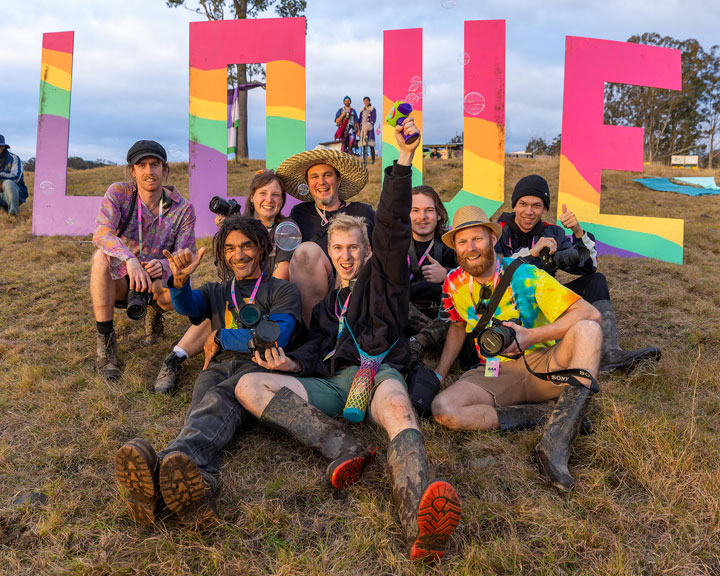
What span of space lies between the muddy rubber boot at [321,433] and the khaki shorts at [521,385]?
0.87 metres

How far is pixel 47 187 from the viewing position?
8.00 meters

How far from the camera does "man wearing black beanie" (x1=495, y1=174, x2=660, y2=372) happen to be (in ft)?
11.1

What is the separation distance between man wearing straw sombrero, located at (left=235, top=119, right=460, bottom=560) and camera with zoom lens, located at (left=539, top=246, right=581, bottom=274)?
126cm

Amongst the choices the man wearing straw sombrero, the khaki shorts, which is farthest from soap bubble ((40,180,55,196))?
the khaki shorts

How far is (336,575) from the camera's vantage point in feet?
5.58

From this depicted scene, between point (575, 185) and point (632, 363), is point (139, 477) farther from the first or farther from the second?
point (575, 185)

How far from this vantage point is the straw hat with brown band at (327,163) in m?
3.98

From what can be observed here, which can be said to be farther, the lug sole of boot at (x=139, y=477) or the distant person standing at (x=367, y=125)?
the distant person standing at (x=367, y=125)

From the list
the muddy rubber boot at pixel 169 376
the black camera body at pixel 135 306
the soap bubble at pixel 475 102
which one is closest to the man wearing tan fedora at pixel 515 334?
the muddy rubber boot at pixel 169 376

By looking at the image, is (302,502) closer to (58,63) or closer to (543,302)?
(543,302)

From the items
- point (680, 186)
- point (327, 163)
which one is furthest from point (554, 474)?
point (680, 186)

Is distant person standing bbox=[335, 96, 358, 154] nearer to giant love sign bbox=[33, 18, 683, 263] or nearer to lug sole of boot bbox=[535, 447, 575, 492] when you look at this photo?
giant love sign bbox=[33, 18, 683, 263]

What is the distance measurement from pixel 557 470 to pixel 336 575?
112 cm

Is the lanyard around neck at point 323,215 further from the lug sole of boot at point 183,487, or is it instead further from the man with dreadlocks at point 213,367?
the lug sole of boot at point 183,487
